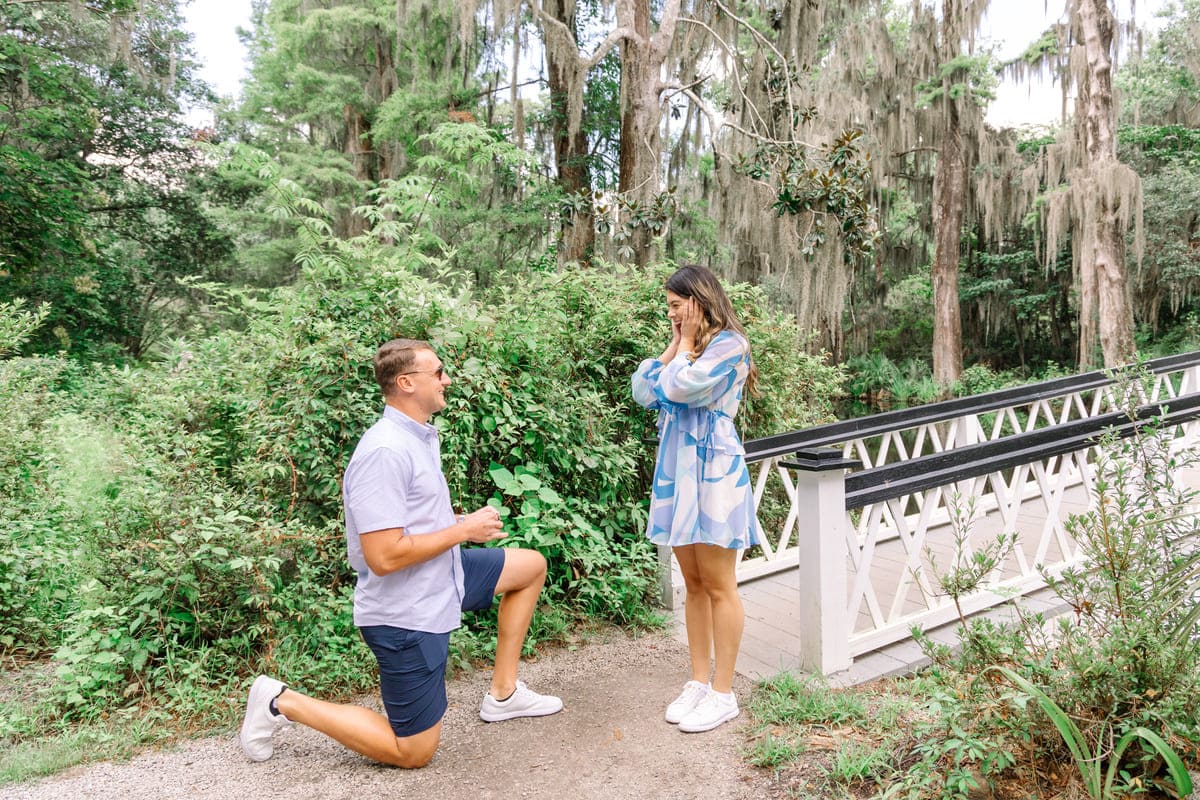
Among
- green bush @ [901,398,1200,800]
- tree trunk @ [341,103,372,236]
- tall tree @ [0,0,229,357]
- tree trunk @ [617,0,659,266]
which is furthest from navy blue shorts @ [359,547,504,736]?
tree trunk @ [341,103,372,236]

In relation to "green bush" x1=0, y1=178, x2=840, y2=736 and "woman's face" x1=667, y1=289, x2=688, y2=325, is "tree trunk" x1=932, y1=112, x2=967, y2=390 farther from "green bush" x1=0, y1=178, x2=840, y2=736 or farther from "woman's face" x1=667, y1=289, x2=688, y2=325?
"woman's face" x1=667, y1=289, x2=688, y2=325

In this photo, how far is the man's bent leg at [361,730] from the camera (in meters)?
2.29

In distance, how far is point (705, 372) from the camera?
98.0 inches

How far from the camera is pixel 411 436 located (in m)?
2.31

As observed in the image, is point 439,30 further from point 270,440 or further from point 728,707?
point 728,707

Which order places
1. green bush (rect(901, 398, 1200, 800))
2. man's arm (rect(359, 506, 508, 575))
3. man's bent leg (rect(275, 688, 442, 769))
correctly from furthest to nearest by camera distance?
1. man's bent leg (rect(275, 688, 442, 769))
2. man's arm (rect(359, 506, 508, 575))
3. green bush (rect(901, 398, 1200, 800))

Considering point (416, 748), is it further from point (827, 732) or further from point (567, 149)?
point (567, 149)

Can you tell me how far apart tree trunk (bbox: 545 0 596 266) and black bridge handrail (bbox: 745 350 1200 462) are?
6.13m

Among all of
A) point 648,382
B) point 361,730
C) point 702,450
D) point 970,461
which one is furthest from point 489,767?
point 970,461

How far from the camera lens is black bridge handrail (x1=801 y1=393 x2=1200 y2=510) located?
2.93 metres

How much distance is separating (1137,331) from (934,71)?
351 inches

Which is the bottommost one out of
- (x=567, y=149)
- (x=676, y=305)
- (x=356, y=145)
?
(x=676, y=305)

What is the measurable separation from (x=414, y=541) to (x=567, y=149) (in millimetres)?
12069

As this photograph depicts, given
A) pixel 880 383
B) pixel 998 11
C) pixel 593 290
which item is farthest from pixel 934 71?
pixel 593 290
